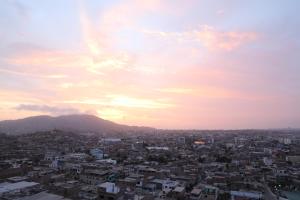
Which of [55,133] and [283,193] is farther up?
[55,133]

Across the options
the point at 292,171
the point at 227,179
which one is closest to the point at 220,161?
the point at 292,171

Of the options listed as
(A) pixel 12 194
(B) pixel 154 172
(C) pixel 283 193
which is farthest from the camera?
(B) pixel 154 172

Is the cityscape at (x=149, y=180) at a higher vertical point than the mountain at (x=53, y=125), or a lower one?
lower

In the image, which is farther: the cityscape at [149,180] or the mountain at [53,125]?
the mountain at [53,125]

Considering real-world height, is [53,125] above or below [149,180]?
above

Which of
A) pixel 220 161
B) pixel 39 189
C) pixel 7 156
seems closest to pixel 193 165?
pixel 220 161

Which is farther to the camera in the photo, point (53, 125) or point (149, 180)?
point (53, 125)

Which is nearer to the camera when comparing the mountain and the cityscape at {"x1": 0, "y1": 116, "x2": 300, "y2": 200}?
the cityscape at {"x1": 0, "y1": 116, "x2": 300, "y2": 200}

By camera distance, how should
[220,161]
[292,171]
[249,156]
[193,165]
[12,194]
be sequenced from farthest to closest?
[249,156]
[220,161]
[193,165]
[292,171]
[12,194]

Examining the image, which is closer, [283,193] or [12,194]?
[12,194]

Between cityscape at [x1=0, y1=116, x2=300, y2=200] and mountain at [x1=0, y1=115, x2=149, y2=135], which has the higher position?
mountain at [x1=0, y1=115, x2=149, y2=135]

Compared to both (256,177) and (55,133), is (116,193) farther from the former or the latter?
(55,133)
